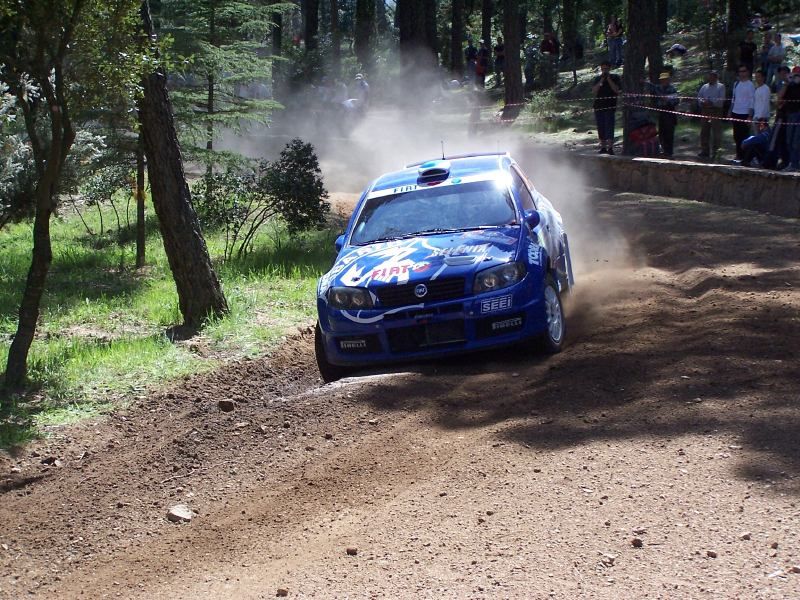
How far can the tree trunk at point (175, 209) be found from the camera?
37.2 ft

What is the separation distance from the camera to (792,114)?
1677 centimetres

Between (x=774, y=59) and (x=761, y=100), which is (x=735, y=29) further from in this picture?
(x=761, y=100)

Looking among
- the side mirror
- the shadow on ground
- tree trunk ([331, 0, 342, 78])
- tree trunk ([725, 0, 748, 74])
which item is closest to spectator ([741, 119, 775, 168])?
the shadow on ground

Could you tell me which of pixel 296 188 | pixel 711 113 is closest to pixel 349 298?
pixel 296 188

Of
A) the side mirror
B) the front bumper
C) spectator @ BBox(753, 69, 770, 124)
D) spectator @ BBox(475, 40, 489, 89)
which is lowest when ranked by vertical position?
the front bumper

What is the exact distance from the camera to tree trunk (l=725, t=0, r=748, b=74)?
28672 mm

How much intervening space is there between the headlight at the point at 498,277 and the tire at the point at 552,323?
360mm

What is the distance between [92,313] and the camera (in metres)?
13.2

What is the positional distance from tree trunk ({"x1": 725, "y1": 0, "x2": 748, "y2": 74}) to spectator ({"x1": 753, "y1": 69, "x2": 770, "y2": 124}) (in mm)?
9492

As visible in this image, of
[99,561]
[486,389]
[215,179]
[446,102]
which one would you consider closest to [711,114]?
[215,179]

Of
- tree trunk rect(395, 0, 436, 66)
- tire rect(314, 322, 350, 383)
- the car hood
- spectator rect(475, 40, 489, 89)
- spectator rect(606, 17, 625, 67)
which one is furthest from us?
spectator rect(475, 40, 489, 89)

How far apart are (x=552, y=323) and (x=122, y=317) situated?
20.1ft

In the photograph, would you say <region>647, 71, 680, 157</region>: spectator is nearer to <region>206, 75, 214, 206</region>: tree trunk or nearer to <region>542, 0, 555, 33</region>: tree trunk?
<region>206, 75, 214, 206</region>: tree trunk

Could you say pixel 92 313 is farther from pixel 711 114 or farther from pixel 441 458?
pixel 711 114
